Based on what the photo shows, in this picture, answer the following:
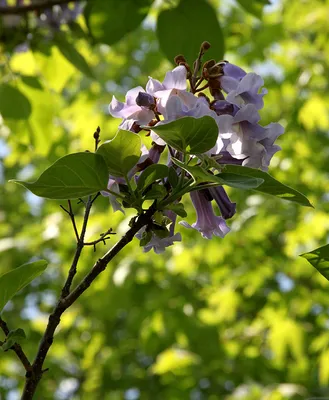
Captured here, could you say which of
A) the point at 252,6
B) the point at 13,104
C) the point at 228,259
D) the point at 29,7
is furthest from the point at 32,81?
the point at 228,259

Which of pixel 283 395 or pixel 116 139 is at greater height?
pixel 283 395

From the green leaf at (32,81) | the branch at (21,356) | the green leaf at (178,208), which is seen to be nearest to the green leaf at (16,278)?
the branch at (21,356)

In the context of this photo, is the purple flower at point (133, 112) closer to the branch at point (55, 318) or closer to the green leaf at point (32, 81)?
the branch at point (55, 318)

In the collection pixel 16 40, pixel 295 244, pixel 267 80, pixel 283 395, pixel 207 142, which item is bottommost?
pixel 207 142

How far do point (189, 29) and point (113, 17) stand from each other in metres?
0.17

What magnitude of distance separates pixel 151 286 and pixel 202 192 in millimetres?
2567

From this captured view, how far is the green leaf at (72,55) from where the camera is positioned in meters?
1.37

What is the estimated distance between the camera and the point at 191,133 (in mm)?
530

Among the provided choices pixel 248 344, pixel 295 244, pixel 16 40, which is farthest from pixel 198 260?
pixel 16 40

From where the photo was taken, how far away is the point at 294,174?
3.21m

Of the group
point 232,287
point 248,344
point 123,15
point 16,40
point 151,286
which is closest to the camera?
point 123,15

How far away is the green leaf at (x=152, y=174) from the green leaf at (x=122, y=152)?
1cm

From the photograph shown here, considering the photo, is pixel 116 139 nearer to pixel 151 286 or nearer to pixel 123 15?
pixel 123 15

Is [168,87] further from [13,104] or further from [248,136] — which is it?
[13,104]
